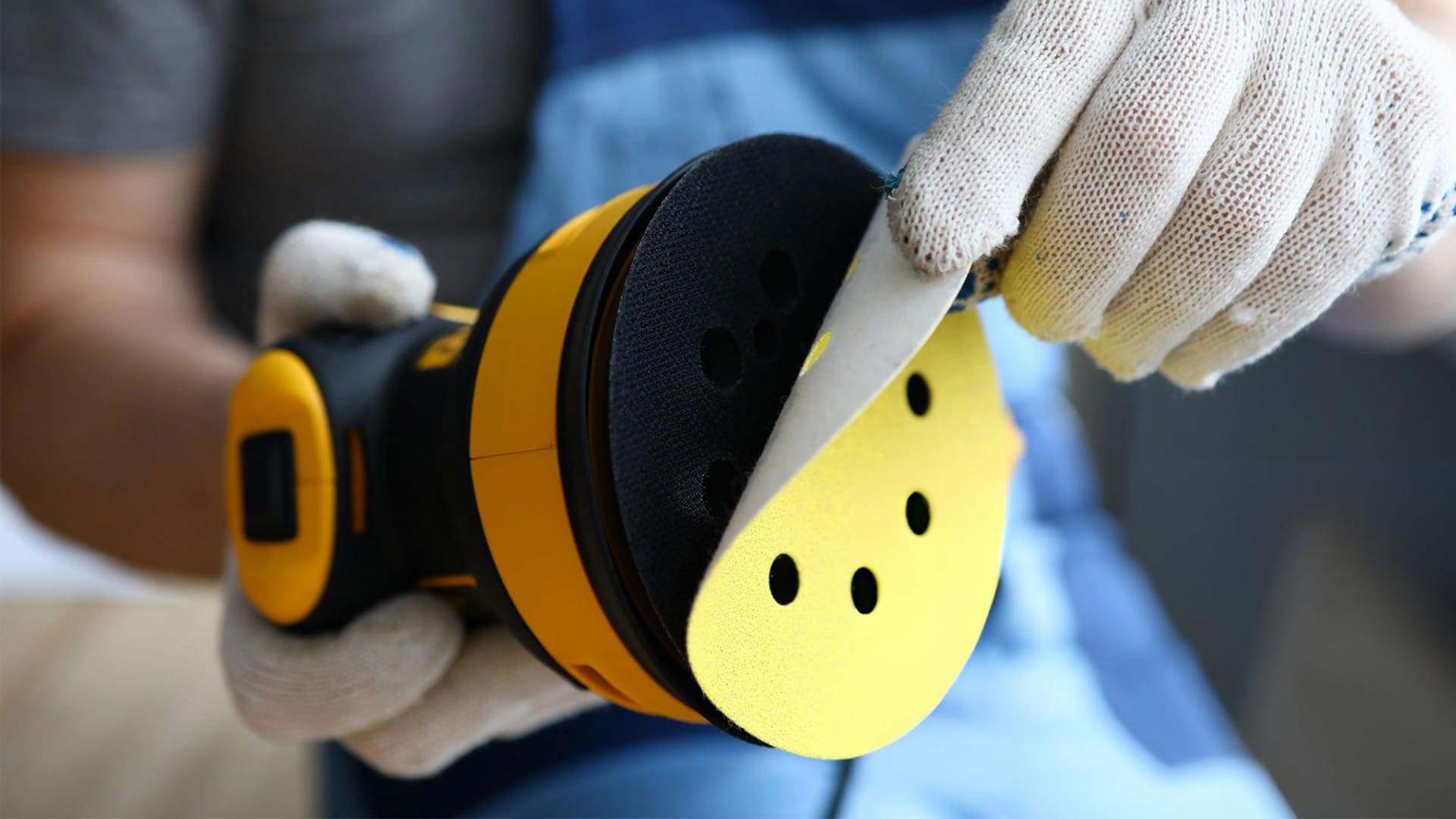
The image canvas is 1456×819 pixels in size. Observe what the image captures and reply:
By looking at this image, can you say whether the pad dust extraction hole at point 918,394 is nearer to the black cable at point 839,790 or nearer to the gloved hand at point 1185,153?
the gloved hand at point 1185,153

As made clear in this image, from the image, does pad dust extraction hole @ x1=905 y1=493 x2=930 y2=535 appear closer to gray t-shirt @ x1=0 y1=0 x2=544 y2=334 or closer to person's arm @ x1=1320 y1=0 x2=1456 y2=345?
person's arm @ x1=1320 y1=0 x2=1456 y2=345

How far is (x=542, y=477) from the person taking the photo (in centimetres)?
29

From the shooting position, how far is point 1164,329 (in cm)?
34

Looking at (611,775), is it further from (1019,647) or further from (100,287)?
(100,287)

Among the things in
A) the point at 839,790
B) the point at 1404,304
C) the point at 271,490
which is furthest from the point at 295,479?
the point at 1404,304

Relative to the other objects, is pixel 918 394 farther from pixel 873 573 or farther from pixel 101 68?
pixel 101 68

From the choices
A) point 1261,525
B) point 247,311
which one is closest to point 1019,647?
point 247,311

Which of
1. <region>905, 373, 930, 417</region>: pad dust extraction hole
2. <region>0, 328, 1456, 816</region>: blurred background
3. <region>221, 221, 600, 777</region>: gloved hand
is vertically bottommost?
<region>0, 328, 1456, 816</region>: blurred background

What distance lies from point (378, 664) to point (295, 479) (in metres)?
0.07

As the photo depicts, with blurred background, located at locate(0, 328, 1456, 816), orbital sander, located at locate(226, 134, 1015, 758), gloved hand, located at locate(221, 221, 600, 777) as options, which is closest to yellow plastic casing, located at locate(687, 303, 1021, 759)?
orbital sander, located at locate(226, 134, 1015, 758)

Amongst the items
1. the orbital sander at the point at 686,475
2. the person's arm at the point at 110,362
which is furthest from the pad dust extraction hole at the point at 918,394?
the person's arm at the point at 110,362

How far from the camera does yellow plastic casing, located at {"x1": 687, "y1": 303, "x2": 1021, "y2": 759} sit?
0.28 m

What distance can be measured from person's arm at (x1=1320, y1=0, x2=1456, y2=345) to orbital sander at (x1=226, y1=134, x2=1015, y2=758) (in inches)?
12.2

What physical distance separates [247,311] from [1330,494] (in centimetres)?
107
